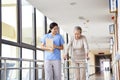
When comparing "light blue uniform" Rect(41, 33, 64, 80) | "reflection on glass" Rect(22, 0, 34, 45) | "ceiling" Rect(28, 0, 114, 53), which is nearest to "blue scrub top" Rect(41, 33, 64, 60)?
"light blue uniform" Rect(41, 33, 64, 80)

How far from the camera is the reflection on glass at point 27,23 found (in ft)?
21.5

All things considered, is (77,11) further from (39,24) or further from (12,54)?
(12,54)

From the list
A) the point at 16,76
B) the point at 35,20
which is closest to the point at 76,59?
the point at 16,76

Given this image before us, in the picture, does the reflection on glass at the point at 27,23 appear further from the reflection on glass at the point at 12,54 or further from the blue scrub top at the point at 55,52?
the blue scrub top at the point at 55,52

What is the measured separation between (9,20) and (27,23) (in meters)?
1.42

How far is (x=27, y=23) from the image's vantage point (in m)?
7.03

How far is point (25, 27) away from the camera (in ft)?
22.4

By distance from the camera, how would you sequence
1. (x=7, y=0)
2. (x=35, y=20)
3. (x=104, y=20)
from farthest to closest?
(x=104, y=20) → (x=35, y=20) → (x=7, y=0)

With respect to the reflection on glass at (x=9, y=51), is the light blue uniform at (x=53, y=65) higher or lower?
lower

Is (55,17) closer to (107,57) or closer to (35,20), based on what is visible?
(35,20)

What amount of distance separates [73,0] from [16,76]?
8.97 ft

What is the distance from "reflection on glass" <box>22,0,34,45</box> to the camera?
6551mm

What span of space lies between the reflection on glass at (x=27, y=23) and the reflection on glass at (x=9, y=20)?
0.54m

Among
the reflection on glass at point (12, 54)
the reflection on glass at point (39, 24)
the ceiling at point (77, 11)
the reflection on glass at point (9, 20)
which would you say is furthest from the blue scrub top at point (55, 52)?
the reflection on glass at point (39, 24)
